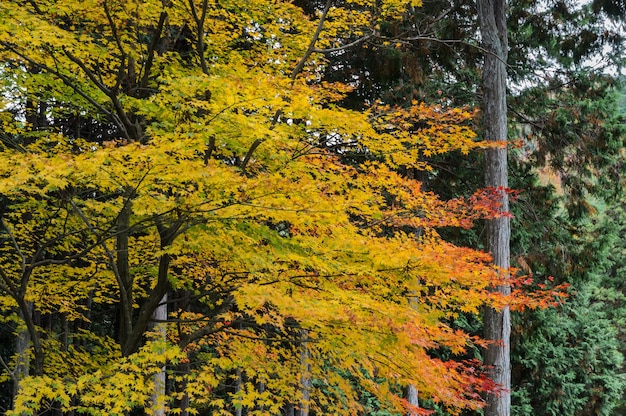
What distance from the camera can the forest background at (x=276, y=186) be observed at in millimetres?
5586

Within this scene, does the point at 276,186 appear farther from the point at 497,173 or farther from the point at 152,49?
the point at 497,173

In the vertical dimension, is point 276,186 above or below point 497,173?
below

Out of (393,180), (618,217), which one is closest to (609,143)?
(393,180)

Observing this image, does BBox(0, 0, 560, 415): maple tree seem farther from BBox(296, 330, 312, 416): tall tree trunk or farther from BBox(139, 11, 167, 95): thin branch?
BBox(296, 330, 312, 416): tall tree trunk

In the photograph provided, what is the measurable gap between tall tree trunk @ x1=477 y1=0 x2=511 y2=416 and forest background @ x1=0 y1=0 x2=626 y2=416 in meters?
0.42

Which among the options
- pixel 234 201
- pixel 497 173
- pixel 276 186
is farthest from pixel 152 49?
pixel 497 173

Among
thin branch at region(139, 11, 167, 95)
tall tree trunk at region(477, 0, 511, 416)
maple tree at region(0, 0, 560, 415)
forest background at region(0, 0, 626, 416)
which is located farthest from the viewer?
tall tree trunk at region(477, 0, 511, 416)

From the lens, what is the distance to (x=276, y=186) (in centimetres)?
540

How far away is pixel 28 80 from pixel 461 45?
777 cm

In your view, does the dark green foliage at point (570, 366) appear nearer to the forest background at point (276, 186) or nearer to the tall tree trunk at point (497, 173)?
the forest background at point (276, 186)

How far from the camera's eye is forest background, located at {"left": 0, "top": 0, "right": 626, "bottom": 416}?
18.3 feet

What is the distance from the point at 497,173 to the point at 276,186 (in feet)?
17.7

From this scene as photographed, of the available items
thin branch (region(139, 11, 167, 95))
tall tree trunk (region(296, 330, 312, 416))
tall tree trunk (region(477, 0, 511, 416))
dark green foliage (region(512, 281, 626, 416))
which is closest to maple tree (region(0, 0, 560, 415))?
thin branch (region(139, 11, 167, 95))

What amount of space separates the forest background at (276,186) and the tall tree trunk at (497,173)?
1.38 ft
